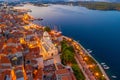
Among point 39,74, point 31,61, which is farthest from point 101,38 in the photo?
point 39,74

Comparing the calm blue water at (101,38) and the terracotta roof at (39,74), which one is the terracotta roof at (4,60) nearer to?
the terracotta roof at (39,74)

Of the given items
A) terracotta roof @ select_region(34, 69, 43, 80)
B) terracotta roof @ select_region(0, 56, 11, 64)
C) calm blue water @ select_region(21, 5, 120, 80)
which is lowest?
calm blue water @ select_region(21, 5, 120, 80)

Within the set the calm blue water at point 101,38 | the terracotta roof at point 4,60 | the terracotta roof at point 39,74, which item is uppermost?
the terracotta roof at point 4,60

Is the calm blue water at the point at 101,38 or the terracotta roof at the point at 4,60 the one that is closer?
the terracotta roof at the point at 4,60

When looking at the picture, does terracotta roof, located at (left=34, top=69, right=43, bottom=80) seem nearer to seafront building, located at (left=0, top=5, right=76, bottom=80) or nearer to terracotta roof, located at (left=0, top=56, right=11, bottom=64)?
seafront building, located at (left=0, top=5, right=76, bottom=80)

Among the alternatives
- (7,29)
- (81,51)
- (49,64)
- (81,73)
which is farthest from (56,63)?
(7,29)

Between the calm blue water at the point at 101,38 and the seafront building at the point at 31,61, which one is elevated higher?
the seafront building at the point at 31,61

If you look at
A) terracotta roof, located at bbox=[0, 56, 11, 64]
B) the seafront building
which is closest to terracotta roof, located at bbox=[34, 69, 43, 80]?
the seafront building

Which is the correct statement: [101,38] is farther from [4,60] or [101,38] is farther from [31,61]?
[4,60]

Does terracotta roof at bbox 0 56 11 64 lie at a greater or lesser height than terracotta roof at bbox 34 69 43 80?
greater

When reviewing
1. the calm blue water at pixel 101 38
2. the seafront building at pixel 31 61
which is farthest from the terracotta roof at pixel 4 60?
the calm blue water at pixel 101 38

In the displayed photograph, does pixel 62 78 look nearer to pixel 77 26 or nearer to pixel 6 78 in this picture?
pixel 6 78
